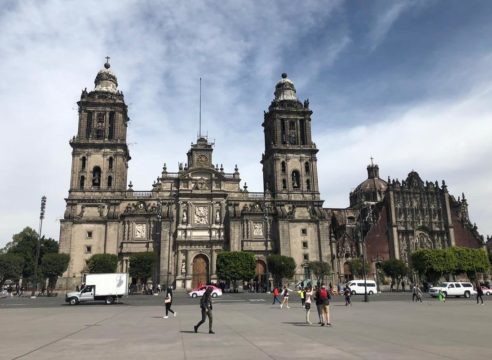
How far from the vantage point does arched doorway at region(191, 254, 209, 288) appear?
63.2 meters

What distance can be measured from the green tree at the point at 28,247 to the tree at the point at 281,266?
143 ft

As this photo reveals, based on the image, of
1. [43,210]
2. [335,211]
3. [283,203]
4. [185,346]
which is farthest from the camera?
[335,211]

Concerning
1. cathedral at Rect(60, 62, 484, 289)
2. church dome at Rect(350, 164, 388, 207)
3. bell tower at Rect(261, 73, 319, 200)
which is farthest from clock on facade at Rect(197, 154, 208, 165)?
church dome at Rect(350, 164, 388, 207)

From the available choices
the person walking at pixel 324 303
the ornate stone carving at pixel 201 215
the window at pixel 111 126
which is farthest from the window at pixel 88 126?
the person walking at pixel 324 303

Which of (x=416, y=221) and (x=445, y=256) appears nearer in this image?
(x=445, y=256)

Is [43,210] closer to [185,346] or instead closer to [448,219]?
[185,346]

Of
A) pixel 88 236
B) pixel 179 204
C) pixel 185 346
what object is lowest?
pixel 185 346

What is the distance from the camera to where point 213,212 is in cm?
6569

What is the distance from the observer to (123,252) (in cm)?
6238

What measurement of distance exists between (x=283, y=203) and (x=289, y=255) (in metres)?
8.50

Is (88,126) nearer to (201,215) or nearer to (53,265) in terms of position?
(201,215)

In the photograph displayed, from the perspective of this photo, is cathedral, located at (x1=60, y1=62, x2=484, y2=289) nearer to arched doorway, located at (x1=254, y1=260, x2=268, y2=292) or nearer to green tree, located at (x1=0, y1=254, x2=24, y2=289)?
arched doorway, located at (x1=254, y1=260, x2=268, y2=292)

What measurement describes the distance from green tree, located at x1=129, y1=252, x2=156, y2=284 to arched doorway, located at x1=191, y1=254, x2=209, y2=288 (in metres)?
8.92

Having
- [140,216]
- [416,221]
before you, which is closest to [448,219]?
[416,221]
